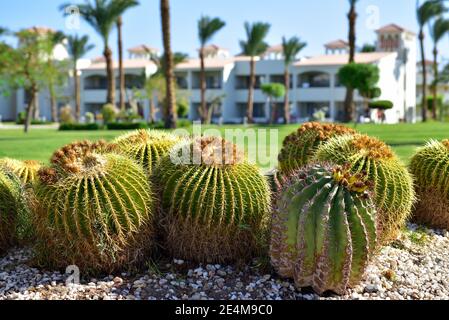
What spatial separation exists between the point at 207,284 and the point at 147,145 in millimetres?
1683

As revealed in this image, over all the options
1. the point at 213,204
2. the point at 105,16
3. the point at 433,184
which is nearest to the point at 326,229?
the point at 213,204

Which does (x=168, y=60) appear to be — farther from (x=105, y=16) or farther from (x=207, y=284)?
(x=207, y=284)

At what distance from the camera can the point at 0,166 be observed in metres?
6.43

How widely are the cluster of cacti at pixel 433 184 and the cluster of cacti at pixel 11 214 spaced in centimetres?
432

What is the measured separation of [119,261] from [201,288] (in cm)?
75

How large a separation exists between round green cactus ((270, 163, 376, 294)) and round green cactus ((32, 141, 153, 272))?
1.20 metres

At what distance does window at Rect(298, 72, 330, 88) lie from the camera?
190 feet

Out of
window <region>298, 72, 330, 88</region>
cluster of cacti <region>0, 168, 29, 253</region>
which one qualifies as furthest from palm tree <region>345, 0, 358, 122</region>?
cluster of cacti <region>0, 168, 29, 253</region>

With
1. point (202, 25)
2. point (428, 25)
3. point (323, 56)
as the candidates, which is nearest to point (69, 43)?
point (202, 25)

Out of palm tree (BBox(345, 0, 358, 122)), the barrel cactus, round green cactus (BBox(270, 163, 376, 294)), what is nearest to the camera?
round green cactus (BBox(270, 163, 376, 294))

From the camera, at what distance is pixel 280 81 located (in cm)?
6122

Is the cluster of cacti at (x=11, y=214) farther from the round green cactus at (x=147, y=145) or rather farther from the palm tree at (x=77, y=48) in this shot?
the palm tree at (x=77, y=48)

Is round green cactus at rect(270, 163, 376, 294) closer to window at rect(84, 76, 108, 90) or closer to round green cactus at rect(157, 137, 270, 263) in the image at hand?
round green cactus at rect(157, 137, 270, 263)
